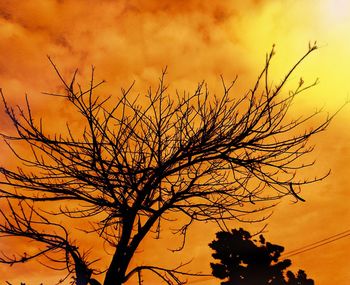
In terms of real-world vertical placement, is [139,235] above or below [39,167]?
below

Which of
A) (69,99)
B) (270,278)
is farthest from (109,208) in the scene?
(270,278)

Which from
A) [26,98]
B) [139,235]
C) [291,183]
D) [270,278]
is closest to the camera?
[26,98]

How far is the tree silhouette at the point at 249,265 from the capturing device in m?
26.3

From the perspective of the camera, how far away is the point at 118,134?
20.2 feet

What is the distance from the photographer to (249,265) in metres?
26.7

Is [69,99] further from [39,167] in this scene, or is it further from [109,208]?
[109,208]

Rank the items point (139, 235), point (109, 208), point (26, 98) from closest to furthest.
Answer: point (26, 98)
point (139, 235)
point (109, 208)

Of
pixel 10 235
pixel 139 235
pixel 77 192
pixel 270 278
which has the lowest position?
pixel 139 235

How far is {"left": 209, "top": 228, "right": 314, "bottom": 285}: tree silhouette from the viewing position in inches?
1034

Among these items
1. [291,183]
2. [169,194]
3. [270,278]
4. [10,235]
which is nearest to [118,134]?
[169,194]

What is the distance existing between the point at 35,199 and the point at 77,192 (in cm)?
59

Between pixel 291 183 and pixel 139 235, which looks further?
pixel 291 183

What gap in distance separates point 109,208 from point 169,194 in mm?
994

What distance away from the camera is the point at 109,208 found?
6672 millimetres
